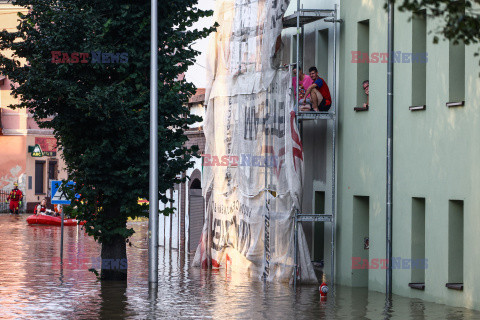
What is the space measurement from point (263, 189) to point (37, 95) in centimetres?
667

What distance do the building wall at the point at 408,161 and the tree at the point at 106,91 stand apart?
12.0 feet

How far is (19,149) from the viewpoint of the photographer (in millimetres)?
68562

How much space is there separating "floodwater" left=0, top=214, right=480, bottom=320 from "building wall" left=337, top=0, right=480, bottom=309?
0.77 metres

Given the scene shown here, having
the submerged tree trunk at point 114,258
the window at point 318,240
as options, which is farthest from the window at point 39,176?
the submerged tree trunk at point 114,258

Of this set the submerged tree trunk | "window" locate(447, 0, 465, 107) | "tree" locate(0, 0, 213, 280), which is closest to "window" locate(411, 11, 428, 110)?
"window" locate(447, 0, 465, 107)

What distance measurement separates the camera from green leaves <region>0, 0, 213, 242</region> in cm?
2180

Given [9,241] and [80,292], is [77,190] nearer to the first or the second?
[80,292]

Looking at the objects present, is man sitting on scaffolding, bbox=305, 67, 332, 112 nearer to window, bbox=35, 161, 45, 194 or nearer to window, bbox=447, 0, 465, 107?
window, bbox=447, 0, 465, 107

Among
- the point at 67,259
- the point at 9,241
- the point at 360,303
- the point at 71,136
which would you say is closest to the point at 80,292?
the point at 71,136

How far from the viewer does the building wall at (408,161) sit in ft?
63.0

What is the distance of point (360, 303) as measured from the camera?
2023cm

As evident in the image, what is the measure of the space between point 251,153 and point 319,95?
3118 millimetres

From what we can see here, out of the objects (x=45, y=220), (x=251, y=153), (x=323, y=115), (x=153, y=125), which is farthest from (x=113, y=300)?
(x=45, y=220)

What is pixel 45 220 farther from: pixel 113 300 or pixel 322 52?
pixel 113 300
